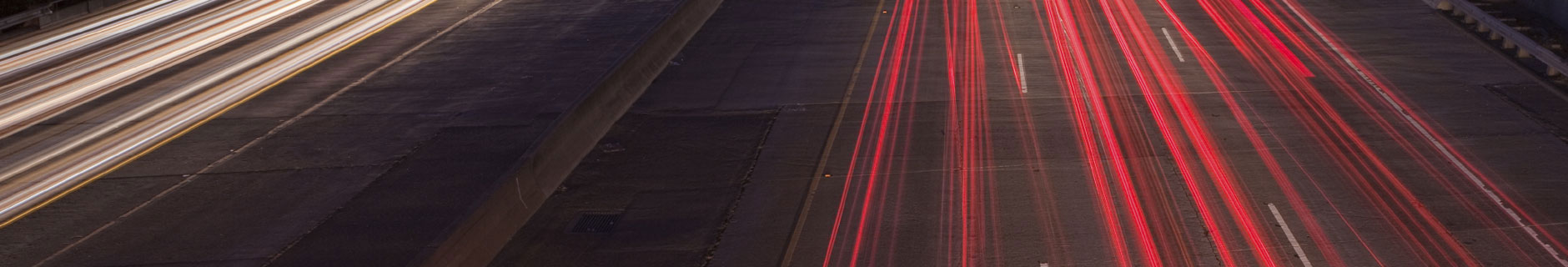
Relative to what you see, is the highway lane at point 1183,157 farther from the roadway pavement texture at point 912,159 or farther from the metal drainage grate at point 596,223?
the metal drainage grate at point 596,223

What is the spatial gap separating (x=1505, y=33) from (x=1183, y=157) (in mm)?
9564

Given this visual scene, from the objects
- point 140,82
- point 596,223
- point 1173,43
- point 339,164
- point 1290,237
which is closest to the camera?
point 1290,237

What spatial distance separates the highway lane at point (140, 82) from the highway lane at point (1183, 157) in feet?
33.8

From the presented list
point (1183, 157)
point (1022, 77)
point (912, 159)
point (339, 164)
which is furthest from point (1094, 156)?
point (339, 164)

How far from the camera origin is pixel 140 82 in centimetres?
2253

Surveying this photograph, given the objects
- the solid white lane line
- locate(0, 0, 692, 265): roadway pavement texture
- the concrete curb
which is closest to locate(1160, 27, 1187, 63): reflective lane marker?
the solid white lane line

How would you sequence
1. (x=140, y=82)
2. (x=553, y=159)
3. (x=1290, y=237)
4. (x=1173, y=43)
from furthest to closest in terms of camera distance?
(x=1173, y=43) < (x=140, y=82) < (x=553, y=159) < (x=1290, y=237)

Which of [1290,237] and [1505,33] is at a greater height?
[1290,237]

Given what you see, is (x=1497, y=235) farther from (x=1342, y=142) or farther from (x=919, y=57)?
(x=919, y=57)

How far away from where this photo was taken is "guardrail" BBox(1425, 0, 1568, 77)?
18.8 m

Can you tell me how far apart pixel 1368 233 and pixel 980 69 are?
969 centimetres

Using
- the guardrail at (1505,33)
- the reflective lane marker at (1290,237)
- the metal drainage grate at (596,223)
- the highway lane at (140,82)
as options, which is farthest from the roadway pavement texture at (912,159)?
the highway lane at (140,82)

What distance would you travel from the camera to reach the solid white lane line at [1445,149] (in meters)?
11.9

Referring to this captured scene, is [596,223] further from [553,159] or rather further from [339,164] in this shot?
[339,164]
